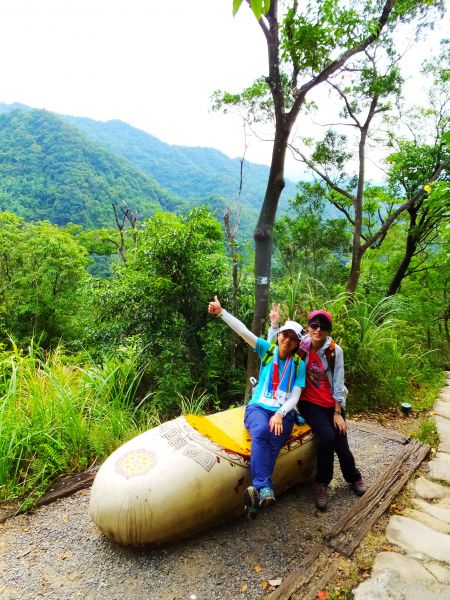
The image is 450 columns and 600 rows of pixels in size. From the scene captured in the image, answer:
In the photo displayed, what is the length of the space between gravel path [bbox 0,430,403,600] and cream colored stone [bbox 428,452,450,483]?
3.38 ft

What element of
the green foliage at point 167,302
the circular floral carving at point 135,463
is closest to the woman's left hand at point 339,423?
the circular floral carving at point 135,463

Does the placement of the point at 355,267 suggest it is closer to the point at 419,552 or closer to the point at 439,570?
the point at 419,552

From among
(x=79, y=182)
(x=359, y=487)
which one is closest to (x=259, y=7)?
(x=359, y=487)

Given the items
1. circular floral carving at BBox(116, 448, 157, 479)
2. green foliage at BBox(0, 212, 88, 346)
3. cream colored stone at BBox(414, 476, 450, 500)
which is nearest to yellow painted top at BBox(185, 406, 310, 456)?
circular floral carving at BBox(116, 448, 157, 479)

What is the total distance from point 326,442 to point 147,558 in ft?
4.76

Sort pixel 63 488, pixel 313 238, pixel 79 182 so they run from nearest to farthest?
pixel 63 488
pixel 313 238
pixel 79 182

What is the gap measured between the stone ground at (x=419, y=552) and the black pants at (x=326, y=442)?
0.47m

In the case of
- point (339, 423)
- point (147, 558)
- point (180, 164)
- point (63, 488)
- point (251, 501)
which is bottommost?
point (63, 488)

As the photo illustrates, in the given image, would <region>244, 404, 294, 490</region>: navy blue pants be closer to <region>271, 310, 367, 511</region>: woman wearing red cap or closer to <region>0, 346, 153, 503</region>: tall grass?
<region>271, 310, 367, 511</region>: woman wearing red cap

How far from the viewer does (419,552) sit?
2.46 m

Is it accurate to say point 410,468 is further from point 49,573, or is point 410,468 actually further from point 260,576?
point 49,573

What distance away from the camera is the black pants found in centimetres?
298

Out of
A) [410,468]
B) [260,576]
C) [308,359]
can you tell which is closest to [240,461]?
[260,576]

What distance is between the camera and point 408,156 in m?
8.62
